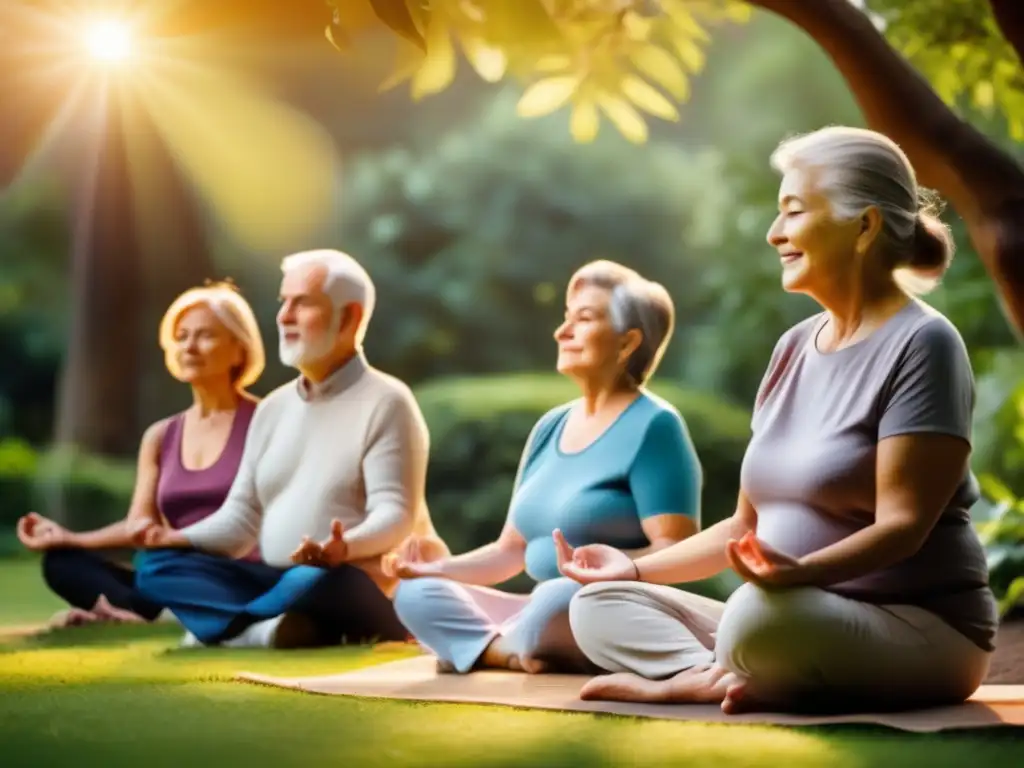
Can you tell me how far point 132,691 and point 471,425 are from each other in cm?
483

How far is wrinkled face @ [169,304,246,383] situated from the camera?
203 inches

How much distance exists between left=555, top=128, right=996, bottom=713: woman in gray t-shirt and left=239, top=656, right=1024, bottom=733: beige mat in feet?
0.20

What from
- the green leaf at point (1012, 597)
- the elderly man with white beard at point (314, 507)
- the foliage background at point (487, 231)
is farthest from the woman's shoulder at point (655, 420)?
the foliage background at point (487, 231)

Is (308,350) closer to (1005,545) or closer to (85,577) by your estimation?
(85,577)

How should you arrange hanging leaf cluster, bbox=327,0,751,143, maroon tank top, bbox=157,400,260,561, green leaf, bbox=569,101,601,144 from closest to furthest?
hanging leaf cluster, bbox=327,0,751,143
green leaf, bbox=569,101,601,144
maroon tank top, bbox=157,400,260,561

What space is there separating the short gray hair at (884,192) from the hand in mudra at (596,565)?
85cm

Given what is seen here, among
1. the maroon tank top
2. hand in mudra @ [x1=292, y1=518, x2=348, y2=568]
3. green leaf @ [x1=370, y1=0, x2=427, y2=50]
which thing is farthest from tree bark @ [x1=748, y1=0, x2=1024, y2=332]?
the maroon tank top

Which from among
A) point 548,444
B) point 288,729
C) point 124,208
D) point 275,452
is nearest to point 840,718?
point 288,729

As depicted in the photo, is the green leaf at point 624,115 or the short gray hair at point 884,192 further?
the green leaf at point 624,115

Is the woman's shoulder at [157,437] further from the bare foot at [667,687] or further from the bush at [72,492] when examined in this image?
the bush at [72,492]

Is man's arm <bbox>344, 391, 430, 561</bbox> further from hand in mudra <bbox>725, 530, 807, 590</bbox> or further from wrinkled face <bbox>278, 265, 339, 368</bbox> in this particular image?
hand in mudra <bbox>725, 530, 807, 590</bbox>

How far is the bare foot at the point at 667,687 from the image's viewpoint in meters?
3.16

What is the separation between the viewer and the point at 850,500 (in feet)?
9.84

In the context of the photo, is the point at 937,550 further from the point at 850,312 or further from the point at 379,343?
the point at 379,343
